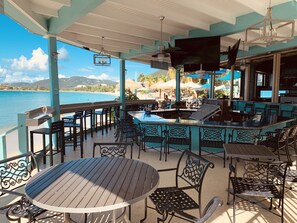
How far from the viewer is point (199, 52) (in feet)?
19.1

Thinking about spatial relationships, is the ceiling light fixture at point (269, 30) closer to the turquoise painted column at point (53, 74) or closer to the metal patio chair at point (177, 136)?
the metal patio chair at point (177, 136)

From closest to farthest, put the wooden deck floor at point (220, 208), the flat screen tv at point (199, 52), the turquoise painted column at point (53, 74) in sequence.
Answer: the wooden deck floor at point (220, 208) < the turquoise painted column at point (53, 74) < the flat screen tv at point (199, 52)

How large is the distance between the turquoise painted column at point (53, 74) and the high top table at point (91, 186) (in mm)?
3654

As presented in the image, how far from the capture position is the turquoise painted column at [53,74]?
5.30 m

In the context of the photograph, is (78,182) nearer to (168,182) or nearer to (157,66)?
(168,182)

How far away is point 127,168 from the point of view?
2.16 metres

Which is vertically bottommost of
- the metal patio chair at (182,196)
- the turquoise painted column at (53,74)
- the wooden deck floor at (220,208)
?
the wooden deck floor at (220,208)

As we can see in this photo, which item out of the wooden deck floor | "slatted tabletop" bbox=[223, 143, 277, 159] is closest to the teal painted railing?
the wooden deck floor

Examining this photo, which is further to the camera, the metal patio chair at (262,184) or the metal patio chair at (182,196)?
the metal patio chair at (262,184)

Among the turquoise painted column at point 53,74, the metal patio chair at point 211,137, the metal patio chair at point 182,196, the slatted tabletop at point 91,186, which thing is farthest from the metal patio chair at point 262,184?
the turquoise painted column at point 53,74

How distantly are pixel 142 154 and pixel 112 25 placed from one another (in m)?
3.45

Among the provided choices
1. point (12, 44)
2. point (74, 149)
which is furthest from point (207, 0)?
point (12, 44)

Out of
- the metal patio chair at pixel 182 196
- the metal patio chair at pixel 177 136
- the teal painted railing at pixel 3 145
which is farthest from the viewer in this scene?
the metal patio chair at pixel 177 136

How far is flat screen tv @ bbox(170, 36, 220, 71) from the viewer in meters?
5.70
